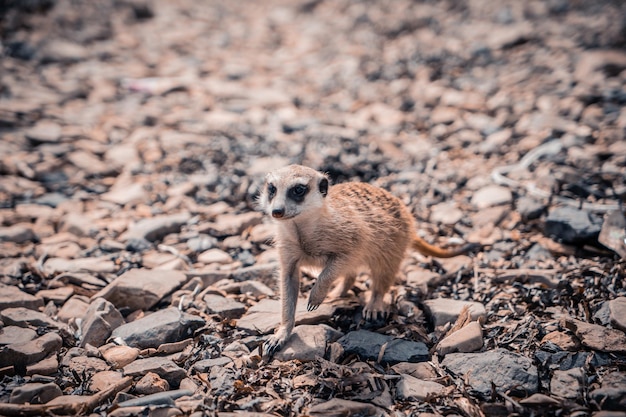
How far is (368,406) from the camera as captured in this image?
2.19 meters

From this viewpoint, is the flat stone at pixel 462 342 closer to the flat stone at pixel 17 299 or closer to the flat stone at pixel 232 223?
the flat stone at pixel 232 223

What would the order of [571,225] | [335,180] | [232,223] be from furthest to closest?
[335,180], [232,223], [571,225]

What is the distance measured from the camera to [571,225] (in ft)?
10.8

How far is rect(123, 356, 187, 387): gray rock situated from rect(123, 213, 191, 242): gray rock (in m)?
1.56

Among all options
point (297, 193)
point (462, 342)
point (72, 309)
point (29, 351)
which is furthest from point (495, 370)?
point (72, 309)

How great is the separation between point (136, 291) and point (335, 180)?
2158mm

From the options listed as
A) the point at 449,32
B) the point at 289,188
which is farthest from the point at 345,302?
the point at 449,32

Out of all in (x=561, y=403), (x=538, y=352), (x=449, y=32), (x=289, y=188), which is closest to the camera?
(x=561, y=403)

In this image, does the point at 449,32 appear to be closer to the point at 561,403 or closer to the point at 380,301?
the point at 380,301

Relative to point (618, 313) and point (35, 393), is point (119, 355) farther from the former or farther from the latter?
point (618, 313)

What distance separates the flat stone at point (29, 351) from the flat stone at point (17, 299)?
18.2 inches

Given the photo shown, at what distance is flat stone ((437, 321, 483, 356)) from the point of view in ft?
8.29

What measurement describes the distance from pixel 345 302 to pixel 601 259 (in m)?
1.65

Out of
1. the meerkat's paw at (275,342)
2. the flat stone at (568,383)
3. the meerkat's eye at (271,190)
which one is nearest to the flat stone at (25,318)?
the meerkat's paw at (275,342)
